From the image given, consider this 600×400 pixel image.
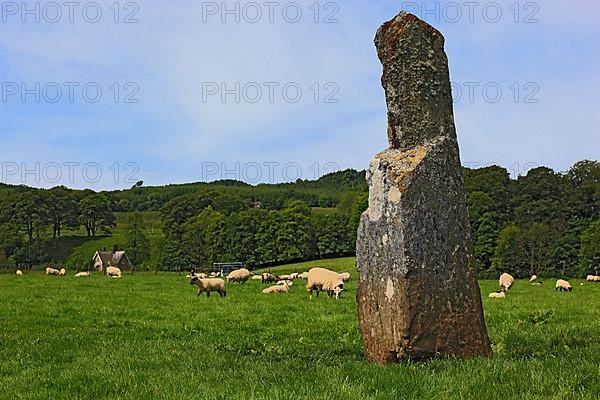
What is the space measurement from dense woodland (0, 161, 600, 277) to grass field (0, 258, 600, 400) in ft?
157

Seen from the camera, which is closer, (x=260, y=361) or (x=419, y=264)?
(x=419, y=264)

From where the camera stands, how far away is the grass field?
6586 millimetres

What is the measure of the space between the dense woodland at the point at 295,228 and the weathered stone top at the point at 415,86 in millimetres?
52285

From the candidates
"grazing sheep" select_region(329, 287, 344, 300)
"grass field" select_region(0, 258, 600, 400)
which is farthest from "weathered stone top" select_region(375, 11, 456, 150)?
"grazing sheep" select_region(329, 287, 344, 300)

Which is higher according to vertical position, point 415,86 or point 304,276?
point 415,86

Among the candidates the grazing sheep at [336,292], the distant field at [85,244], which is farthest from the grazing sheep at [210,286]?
the distant field at [85,244]

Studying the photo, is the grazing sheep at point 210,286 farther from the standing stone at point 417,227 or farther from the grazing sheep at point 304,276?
the standing stone at point 417,227

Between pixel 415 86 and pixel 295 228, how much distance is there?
79978 millimetres

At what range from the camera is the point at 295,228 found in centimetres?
8906

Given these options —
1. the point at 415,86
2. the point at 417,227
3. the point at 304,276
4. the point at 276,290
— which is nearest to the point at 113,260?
the point at 304,276

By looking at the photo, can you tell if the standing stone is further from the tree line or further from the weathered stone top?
the tree line

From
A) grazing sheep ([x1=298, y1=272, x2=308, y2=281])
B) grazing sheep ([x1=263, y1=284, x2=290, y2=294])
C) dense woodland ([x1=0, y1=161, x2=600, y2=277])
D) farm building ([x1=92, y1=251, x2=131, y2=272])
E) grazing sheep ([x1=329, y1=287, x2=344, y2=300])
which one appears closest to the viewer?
grazing sheep ([x1=329, y1=287, x2=344, y2=300])

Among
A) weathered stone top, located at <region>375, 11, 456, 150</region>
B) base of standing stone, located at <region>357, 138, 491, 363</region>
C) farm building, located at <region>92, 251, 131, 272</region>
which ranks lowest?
farm building, located at <region>92, 251, 131, 272</region>

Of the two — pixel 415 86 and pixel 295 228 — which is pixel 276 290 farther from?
pixel 295 228
